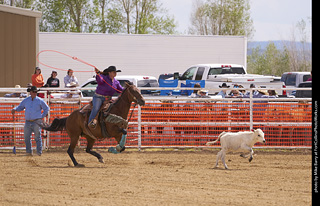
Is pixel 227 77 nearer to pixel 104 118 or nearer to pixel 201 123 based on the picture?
pixel 201 123

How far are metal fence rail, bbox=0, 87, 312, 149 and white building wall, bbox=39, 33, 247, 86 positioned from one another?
12714mm

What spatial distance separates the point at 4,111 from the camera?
18.1m

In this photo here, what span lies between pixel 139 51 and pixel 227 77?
860 centimetres

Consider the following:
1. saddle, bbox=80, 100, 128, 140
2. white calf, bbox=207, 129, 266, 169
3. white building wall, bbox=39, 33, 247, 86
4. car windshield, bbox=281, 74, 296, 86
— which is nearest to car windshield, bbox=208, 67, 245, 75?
white building wall, bbox=39, 33, 247, 86

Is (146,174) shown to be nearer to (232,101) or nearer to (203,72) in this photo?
(232,101)

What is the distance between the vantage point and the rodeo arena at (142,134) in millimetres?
10078

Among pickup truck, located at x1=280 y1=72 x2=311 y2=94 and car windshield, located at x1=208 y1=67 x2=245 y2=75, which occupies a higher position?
car windshield, located at x1=208 y1=67 x2=245 y2=75

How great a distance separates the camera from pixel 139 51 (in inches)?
1268

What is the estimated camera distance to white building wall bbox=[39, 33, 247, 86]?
→ 3120cm

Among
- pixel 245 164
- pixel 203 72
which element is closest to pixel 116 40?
pixel 203 72

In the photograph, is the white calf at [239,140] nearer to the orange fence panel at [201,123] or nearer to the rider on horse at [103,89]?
the rider on horse at [103,89]

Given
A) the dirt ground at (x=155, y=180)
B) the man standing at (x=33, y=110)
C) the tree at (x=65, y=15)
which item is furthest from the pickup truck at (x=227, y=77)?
the tree at (x=65, y=15)

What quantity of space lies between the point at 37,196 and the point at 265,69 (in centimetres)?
6802

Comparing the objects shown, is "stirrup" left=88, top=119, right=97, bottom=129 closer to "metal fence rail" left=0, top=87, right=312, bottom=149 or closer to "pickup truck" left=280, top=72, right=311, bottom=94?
"metal fence rail" left=0, top=87, right=312, bottom=149
